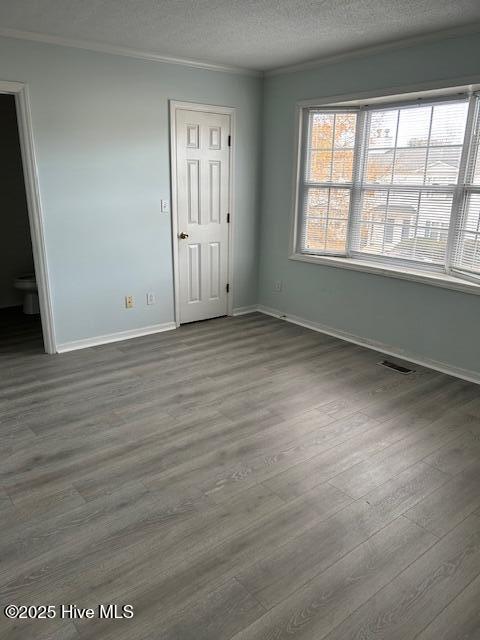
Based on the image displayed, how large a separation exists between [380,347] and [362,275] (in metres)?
0.68

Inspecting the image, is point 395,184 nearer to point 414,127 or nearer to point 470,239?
point 414,127

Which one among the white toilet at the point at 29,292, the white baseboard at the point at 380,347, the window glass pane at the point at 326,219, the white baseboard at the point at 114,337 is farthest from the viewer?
the white toilet at the point at 29,292

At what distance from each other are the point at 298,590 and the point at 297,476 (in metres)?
0.73

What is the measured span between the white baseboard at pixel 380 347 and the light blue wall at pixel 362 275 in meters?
0.03

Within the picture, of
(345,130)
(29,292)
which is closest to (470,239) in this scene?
(345,130)

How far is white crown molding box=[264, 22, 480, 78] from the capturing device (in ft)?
10.7

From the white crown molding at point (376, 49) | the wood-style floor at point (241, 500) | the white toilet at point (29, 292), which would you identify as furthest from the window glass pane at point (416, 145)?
the white toilet at point (29, 292)

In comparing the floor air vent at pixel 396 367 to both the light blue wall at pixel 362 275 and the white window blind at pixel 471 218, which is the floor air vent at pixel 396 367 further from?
the white window blind at pixel 471 218

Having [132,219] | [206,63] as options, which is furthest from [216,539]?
[206,63]

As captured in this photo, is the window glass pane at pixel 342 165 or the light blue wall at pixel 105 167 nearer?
the light blue wall at pixel 105 167

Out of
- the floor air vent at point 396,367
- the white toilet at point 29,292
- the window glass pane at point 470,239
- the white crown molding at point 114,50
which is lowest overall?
the floor air vent at point 396,367

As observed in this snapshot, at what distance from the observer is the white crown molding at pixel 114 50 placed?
11.3 feet

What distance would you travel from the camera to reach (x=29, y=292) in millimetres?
5309

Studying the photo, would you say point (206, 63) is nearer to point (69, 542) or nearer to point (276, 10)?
point (276, 10)
